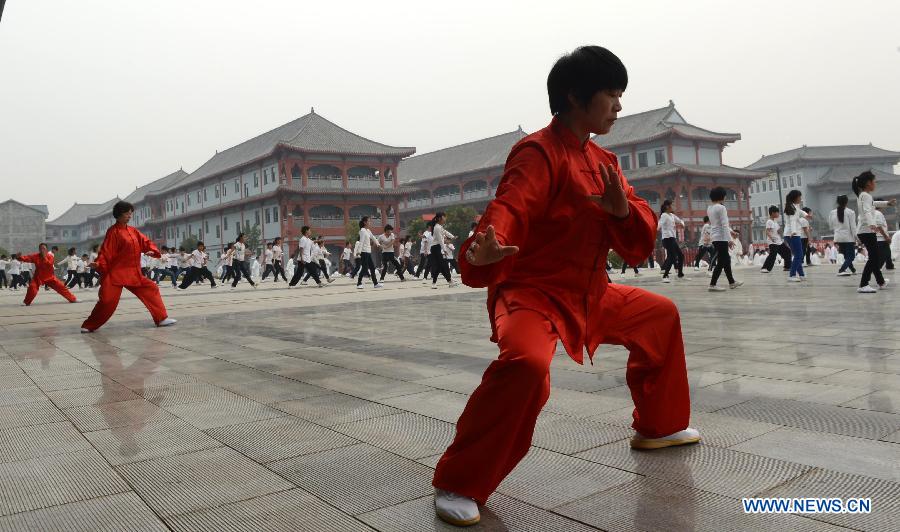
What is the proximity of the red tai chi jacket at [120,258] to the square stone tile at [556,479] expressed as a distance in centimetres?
684

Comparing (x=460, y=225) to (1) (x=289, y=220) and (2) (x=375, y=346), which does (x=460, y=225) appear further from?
(2) (x=375, y=346)

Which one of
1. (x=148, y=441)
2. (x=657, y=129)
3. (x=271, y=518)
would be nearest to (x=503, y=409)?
(x=271, y=518)

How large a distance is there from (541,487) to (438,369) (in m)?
2.32

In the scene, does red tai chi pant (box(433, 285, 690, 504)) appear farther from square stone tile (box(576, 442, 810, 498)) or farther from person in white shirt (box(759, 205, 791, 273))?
person in white shirt (box(759, 205, 791, 273))

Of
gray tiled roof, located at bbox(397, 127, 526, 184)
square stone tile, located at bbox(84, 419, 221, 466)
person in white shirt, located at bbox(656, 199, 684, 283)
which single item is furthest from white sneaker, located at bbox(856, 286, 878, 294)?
gray tiled roof, located at bbox(397, 127, 526, 184)

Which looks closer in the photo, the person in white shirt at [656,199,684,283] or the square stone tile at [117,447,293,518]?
the square stone tile at [117,447,293,518]

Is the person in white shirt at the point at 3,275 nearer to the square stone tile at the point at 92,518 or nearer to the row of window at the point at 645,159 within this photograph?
the row of window at the point at 645,159

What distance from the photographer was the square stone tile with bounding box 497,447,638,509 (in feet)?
7.20

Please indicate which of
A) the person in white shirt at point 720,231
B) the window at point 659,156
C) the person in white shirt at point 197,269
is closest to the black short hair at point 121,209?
the person in white shirt at point 720,231

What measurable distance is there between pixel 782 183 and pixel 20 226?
84060 mm

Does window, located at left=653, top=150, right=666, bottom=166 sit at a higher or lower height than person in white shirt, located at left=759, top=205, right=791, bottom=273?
higher

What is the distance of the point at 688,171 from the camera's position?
128 ft

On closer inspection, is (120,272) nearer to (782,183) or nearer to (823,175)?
(782,183)

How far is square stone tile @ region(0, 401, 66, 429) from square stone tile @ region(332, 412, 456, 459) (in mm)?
1593
